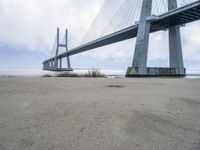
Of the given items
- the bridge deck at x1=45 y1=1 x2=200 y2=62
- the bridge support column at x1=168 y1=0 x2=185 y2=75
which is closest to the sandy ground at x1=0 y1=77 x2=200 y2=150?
the bridge deck at x1=45 y1=1 x2=200 y2=62

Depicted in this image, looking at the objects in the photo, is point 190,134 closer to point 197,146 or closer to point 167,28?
point 197,146

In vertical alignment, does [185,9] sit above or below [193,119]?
above

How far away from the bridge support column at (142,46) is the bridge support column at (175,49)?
105 inches

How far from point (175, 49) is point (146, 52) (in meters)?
3.42

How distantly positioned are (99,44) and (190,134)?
17.3 m

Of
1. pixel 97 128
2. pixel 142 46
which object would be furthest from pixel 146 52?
pixel 97 128

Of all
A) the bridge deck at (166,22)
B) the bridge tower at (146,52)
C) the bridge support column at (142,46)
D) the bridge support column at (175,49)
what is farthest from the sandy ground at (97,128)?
the bridge support column at (175,49)

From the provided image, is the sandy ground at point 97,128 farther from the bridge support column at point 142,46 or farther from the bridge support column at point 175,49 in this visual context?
the bridge support column at point 175,49

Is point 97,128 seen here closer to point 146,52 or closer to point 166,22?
point 146,52

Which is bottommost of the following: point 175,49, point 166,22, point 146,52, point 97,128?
point 97,128

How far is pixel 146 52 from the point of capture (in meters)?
13.6

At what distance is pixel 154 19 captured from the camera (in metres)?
13.4

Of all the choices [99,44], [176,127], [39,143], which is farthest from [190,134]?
[99,44]

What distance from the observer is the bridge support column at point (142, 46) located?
13.3 metres
